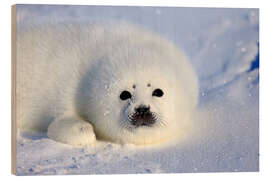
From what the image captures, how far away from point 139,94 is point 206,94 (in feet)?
3.18

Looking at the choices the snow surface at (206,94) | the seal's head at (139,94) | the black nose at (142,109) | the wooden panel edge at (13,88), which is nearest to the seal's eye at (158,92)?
the seal's head at (139,94)

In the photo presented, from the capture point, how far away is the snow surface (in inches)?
223

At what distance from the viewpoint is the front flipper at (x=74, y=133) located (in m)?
5.63

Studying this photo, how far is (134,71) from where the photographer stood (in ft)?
19.1

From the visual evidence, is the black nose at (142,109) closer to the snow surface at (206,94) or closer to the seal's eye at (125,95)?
the seal's eye at (125,95)

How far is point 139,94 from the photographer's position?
18.6 ft

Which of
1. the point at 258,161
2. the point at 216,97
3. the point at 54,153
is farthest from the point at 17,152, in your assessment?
the point at 258,161

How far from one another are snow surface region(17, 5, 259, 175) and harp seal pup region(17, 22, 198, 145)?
0.50 ft

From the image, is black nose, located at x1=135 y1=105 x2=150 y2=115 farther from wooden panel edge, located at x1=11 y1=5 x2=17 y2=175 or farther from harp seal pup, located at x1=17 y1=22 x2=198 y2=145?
wooden panel edge, located at x1=11 y1=5 x2=17 y2=175

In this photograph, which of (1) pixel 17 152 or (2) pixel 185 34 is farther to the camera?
(2) pixel 185 34

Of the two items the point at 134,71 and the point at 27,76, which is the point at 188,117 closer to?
the point at 134,71

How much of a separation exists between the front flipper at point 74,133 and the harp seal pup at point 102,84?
0.01 metres

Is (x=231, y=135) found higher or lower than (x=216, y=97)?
lower

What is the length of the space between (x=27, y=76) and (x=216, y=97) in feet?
8.08
